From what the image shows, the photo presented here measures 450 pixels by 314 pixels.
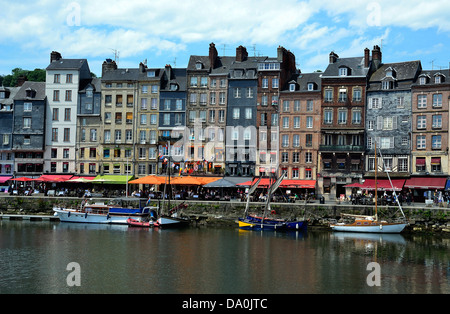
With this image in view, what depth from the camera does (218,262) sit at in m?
38.4

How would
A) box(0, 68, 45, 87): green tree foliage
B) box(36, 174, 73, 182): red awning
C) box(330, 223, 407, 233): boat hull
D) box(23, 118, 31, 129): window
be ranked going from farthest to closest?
box(0, 68, 45, 87): green tree foliage
box(23, 118, 31, 129): window
box(36, 174, 73, 182): red awning
box(330, 223, 407, 233): boat hull

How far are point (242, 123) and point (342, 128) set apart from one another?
13.7m

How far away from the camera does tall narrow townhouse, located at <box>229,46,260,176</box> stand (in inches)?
2896

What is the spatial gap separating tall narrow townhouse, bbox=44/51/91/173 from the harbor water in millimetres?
25993

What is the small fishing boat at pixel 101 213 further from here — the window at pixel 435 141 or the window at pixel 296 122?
the window at pixel 435 141

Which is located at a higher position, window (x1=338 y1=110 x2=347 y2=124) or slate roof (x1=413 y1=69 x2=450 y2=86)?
slate roof (x1=413 y1=69 x2=450 y2=86)

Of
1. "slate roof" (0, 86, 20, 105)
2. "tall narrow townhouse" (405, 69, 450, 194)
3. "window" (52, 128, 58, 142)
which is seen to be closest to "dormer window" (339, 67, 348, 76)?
"tall narrow townhouse" (405, 69, 450, 194)

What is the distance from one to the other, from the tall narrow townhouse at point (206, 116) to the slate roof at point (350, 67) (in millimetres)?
14440

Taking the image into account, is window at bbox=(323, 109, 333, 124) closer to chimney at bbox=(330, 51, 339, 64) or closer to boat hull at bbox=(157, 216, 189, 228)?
chimney at bbox=(330, 51, 339, 64)

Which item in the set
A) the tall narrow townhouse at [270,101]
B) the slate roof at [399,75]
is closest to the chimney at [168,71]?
the tall narrow townhouse at [270,101]

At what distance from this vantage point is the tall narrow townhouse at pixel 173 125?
2970 inches

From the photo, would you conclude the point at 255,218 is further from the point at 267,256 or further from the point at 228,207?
the point at 267,256
